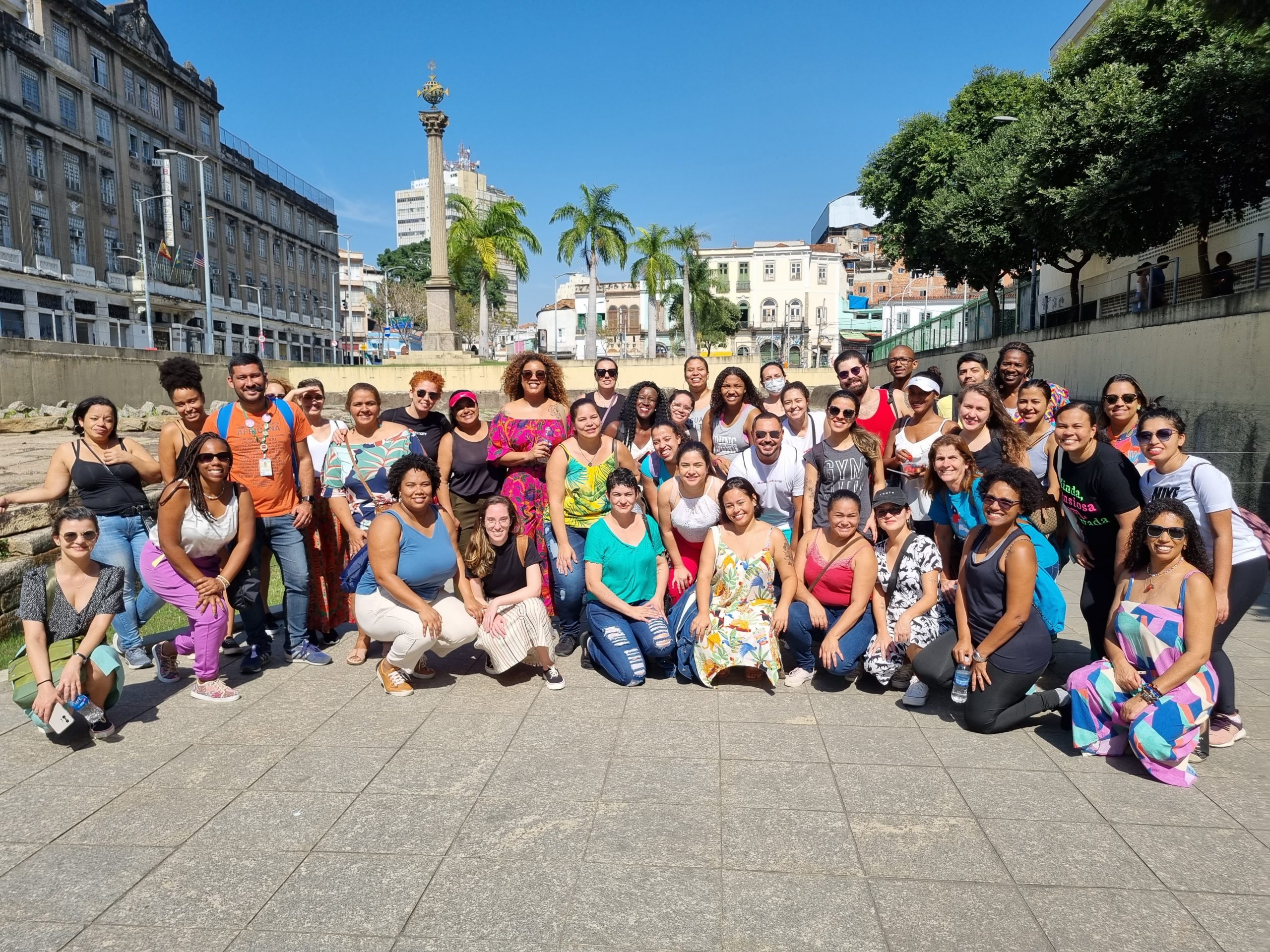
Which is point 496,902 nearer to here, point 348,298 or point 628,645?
point 628,645

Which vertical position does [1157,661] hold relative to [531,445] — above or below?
below

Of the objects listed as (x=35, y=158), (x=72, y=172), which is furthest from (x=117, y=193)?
(x=35, y=158)

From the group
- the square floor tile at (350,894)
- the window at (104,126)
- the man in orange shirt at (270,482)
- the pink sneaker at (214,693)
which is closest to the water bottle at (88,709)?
the pink sneaker at (214,693)

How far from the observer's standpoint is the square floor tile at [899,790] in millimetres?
3566

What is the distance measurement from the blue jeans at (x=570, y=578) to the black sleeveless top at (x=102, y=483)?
2.69 meters

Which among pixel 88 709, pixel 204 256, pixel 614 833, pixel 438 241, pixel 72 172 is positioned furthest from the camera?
pixel 204 256

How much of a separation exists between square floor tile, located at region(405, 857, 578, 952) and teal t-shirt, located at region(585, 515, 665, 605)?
7.71ft

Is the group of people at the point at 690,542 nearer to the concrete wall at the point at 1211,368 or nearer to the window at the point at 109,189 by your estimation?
the concrete wall at the point at 1211,368

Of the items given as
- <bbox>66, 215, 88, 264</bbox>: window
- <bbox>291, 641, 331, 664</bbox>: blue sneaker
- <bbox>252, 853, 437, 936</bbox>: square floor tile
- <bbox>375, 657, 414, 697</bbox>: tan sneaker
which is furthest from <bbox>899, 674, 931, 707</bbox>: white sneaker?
<bbox>66, 215, 88, 264</bbox>: window

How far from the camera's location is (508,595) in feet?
17.3

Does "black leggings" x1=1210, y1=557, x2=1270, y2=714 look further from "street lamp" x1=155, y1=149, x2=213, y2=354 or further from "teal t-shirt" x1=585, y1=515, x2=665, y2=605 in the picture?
"street lamp" x1=155, y1=149, x2=213, y2=354

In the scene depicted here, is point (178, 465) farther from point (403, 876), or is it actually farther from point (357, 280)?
point (357, 280)

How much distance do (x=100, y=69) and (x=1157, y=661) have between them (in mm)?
55335

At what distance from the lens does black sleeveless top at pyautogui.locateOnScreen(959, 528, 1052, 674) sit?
428 centimetres
